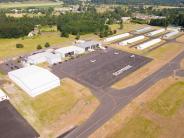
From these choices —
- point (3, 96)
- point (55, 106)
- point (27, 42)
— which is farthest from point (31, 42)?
point (55, 106)

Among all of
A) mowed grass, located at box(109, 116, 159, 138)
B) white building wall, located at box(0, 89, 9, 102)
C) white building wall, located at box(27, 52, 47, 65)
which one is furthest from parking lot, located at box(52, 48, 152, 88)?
white building wall, located at box(0, 89, 9, 102)

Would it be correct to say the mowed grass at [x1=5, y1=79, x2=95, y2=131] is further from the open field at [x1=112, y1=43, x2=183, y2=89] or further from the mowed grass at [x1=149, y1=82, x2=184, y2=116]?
the mowed grass at [x1=149, y1=82, x2=184, y2=116]

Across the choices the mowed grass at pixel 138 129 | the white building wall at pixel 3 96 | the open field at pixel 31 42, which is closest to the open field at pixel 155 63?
the mowed grass at pixel 138 129

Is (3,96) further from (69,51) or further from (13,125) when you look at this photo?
(69,51)

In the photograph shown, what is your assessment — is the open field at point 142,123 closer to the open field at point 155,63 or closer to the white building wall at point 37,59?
the open field at point 155,63

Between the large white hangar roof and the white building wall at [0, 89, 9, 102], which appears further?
the large white hangar roof

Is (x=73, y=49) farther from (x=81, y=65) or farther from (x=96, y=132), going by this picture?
(x=96, y=132)
